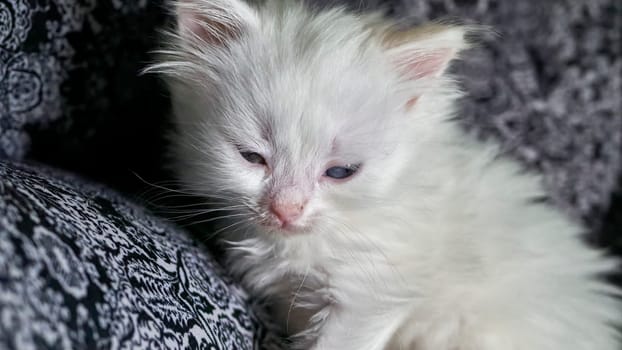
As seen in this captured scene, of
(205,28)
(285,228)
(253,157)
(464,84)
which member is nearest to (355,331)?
(285,228)

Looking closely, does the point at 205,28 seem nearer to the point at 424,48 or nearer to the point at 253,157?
the point at 253,157

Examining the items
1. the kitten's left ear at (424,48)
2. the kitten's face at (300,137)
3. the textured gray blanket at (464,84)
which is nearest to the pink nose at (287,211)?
the kitten's face at (300,137)

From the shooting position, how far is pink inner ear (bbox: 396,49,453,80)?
3.33 ft

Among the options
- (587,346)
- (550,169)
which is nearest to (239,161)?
(587,346)

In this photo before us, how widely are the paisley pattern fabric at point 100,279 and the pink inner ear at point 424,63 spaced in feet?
1.56

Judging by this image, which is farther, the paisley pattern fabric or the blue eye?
the blue eye

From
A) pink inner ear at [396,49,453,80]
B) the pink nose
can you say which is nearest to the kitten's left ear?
pink inner ear at [396,49,453,80]

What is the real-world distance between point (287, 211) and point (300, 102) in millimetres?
170

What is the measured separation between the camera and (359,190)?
102 centimetres

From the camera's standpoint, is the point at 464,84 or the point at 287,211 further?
the point at 464,84

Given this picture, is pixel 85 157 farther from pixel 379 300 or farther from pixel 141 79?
pixel 379 300

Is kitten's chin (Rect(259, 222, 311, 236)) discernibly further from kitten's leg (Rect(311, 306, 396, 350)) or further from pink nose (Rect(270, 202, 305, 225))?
kitten's leg (Rect(311, 306, 396, 350))

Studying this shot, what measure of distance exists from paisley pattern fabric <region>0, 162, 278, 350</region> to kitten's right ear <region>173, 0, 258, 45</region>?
Answer: 32cm

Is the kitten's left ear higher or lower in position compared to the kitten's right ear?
lower
